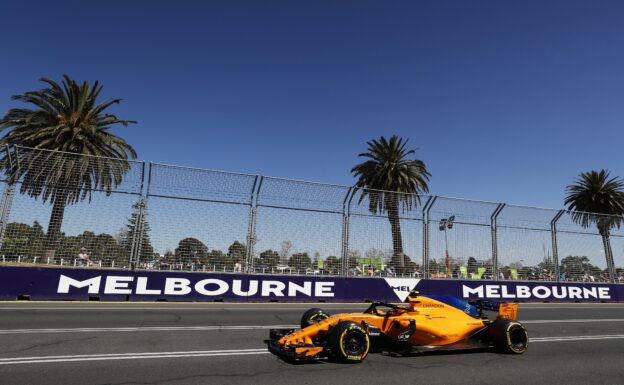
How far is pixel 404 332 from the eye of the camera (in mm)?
5918

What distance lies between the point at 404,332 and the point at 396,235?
9.48m

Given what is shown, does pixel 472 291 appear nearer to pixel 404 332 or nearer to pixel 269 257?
pixel 269 257

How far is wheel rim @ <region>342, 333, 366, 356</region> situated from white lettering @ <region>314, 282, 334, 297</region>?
889cm

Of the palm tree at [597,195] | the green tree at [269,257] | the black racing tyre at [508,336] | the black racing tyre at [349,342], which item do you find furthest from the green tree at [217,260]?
the palm tree at [597,195]

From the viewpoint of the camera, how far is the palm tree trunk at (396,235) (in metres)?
15.1

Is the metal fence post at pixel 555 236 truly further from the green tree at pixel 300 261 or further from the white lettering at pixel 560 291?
the green tree at pixel 300 261

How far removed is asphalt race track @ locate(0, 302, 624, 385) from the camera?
453 centimetres

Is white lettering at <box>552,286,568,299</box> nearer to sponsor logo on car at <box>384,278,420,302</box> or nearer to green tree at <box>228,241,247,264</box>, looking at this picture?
sponsor logo on car at <box>384,278,420,302</box>

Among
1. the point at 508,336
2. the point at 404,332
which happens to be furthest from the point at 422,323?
the point at 508,336

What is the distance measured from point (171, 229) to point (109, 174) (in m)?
2.70

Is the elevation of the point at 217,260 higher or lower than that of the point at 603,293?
higher

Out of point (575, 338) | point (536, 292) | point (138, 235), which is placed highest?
point (138, 235)

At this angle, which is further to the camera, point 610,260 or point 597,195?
point 597,195

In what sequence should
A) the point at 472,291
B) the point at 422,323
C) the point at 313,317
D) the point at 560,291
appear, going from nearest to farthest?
the point at 422,323, the point at 313,317, the point at 472,291, the point at 560,291
